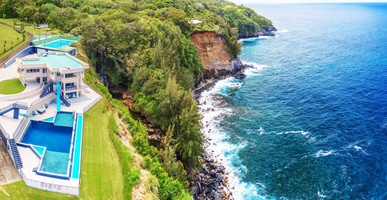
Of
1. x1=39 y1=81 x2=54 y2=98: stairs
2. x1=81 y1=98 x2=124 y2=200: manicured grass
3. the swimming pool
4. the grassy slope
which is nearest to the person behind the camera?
the grassy slope

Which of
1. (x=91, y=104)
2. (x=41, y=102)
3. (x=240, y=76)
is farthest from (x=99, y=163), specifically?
(x=240, y=76)

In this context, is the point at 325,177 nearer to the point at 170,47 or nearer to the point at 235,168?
the point at 235,168

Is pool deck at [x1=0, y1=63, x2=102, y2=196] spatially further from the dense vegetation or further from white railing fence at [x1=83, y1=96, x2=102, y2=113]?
the dense vegetation

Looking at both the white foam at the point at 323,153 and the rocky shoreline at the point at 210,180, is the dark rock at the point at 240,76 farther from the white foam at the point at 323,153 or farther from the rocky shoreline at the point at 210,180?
the white foam at the point at 323,153

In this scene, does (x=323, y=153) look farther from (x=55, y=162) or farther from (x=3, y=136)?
(x=3, y=136)

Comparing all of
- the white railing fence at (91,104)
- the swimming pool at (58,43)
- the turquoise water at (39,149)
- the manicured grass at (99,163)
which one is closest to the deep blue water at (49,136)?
the turquoise water at (39,149)

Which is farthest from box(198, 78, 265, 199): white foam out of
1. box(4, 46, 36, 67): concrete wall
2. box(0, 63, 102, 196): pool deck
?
box(4, 46, 36, 67): concrete wall
